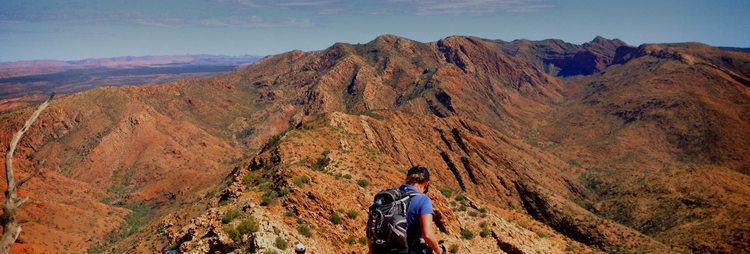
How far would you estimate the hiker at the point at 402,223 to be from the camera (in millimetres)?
7867

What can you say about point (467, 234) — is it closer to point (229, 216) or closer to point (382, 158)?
point (229, 216)

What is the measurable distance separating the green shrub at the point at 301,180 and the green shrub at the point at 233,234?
677cm

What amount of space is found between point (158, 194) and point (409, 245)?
84.3 metres

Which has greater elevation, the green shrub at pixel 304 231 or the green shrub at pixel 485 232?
the green shrub at pixel 304 231

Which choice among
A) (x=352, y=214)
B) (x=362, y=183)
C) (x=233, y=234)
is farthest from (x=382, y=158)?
(x=233, y=234)

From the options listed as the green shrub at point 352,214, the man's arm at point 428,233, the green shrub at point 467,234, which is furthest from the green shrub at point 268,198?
the man's arm at point 428,233

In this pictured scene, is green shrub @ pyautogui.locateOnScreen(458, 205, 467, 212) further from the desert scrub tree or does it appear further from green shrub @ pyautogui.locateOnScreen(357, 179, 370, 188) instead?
the desert scrub tree

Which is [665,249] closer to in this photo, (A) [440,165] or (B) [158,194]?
(A) [440,165]

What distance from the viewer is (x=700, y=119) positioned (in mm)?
134375

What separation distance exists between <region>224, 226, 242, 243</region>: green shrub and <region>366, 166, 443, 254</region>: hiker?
11.5 m

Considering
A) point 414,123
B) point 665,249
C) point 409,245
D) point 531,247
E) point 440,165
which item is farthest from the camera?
point 414,123

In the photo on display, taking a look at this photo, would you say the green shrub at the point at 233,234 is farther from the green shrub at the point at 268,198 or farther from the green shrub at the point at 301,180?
the green shrub at the point at 301,180

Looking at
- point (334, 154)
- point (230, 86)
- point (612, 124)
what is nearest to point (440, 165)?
point (334, 154)

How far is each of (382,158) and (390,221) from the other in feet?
126
